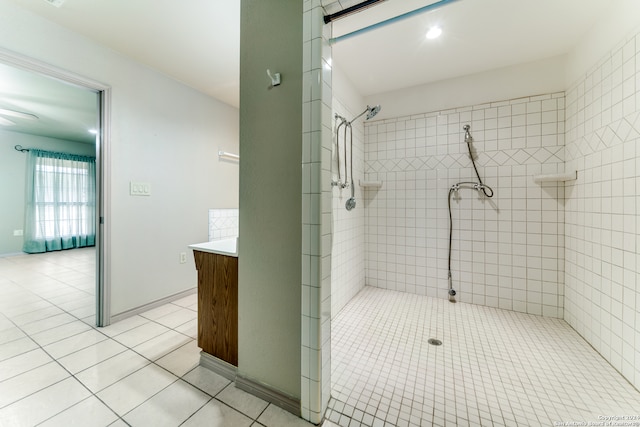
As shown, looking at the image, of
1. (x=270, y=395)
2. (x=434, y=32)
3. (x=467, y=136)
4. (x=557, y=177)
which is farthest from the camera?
(x=467, y=136)

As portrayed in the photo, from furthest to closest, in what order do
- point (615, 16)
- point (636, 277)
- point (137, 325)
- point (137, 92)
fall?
point (137, 92)
point (137, 325)
point (615, 16)
point (636, 277)

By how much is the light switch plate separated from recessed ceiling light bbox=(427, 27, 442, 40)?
9.25ft

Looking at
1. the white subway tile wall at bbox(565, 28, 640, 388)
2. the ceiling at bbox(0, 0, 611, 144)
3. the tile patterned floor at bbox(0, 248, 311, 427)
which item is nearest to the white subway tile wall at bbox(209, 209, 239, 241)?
the tile patterned floor at bbox(0, 248, 311, 427)

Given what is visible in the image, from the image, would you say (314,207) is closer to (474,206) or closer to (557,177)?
(474,206)

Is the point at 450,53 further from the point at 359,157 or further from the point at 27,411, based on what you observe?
the point at 27,411

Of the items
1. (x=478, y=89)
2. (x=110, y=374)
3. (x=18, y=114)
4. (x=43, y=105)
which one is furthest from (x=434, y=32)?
(x=18, y=114)

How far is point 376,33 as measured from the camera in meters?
1.79

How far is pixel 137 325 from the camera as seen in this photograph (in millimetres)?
2004

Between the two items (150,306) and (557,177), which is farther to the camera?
(150,306)

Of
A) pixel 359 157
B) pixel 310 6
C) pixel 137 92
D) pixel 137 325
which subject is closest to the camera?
pixel 310 6

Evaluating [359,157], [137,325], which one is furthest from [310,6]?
[137,325]

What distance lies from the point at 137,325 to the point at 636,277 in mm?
3522

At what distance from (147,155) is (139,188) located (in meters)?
0.34

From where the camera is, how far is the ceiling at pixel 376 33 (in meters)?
1.54
